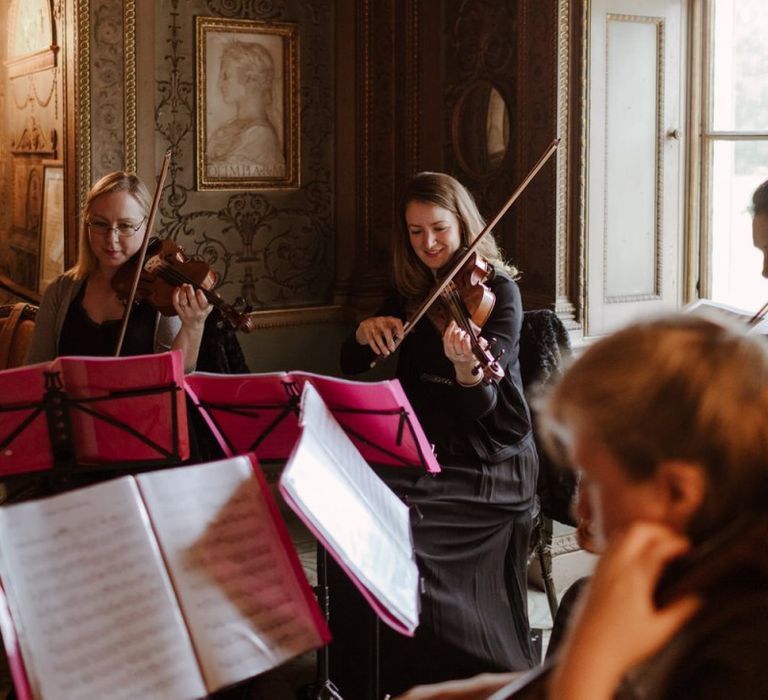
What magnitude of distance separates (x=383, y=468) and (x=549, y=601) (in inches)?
41.3

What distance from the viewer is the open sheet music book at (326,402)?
6.42 ft

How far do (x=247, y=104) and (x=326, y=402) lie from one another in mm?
2111

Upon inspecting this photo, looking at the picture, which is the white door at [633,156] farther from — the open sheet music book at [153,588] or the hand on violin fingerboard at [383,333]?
the open sheet music book at [153,588]

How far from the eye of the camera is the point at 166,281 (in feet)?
8.99

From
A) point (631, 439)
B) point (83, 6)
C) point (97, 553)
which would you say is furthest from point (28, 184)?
point (631, 439)

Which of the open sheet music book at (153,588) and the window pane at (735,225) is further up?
the window pane at (735,225)

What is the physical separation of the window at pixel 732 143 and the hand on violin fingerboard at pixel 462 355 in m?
1.10

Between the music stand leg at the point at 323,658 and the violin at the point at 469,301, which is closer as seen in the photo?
the music stand leg at the point at 323,658

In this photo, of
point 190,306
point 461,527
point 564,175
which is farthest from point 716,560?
point 564,175

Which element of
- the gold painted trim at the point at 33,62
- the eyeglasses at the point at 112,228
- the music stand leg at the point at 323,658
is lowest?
the music stand leg at the point at 323,658

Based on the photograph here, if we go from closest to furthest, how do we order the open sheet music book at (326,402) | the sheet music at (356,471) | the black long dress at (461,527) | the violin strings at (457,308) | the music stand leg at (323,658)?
the sheet music at (356,471) → the open sheet music book at (326,402) → the music stand leg at (323,658) → the black long dress at (461,527) → the violin strings at (457,308)

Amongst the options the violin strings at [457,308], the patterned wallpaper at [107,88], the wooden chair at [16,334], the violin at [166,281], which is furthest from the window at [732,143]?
the wooden chair at [16,334]

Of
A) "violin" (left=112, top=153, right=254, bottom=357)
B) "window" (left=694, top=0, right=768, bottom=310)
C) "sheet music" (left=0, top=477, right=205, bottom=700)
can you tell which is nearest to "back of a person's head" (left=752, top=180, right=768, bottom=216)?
"window" (left=694, top=0, right=768, bottom=310)

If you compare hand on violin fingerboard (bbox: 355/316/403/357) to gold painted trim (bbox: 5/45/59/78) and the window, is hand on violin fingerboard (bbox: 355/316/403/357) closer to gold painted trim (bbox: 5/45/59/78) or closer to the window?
the window
